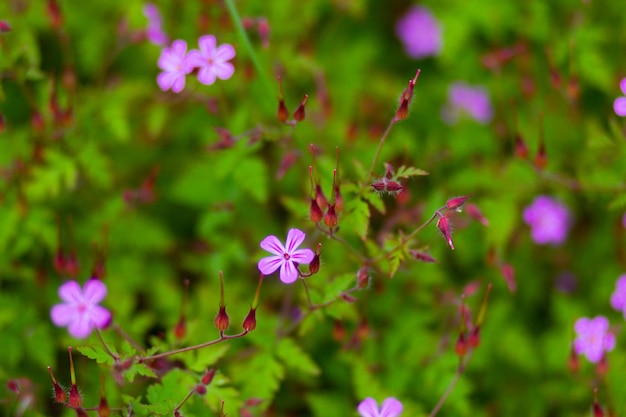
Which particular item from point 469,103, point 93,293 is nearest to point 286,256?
point 93,293

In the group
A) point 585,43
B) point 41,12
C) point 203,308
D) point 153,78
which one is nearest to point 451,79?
point 585,43

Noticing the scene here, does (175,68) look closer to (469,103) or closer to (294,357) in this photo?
(294,357)

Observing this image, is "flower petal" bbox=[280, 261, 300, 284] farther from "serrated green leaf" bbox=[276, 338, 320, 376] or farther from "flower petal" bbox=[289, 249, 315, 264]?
"serrated green leaf" bbox=[276, 338, 320, 376]

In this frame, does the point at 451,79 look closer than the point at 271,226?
No

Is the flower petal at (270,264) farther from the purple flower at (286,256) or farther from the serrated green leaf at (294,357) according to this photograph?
the serrated green leaf at (294,357)

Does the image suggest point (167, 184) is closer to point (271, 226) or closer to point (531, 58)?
point (271, 226)

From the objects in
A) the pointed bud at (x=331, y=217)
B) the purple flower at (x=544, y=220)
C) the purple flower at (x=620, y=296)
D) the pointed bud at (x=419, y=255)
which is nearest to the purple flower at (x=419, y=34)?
the purple flower at (x=544, y=220)

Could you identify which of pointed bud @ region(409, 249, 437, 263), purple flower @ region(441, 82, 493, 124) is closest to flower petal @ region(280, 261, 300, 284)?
pointed bud @ region(409, 249, 437, 263)
